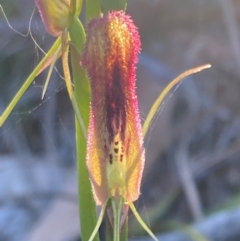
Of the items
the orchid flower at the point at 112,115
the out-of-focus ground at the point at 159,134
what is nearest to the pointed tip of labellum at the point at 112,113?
the orchid flower at the point at 112,115

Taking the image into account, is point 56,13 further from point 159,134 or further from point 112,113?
point 159,134

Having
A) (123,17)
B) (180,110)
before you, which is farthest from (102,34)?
(180,110)

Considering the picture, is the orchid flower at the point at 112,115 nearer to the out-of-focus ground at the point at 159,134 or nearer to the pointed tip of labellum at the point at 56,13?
the pointed tip of labellum at the point at 56,13

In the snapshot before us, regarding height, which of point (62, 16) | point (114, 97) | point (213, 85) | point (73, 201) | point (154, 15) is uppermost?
point (154, 15)

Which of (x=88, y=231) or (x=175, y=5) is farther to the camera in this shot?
(x=175, y=5)

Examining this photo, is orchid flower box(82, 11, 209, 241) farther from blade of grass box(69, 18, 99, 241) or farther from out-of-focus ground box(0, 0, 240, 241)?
out-of-focus ground box(0, 0, 240, 241)

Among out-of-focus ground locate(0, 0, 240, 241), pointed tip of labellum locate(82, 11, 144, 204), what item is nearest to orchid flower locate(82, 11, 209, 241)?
pointed tip of labellum locate(82, 11, 144, 204)

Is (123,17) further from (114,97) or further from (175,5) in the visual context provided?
(175,5)
